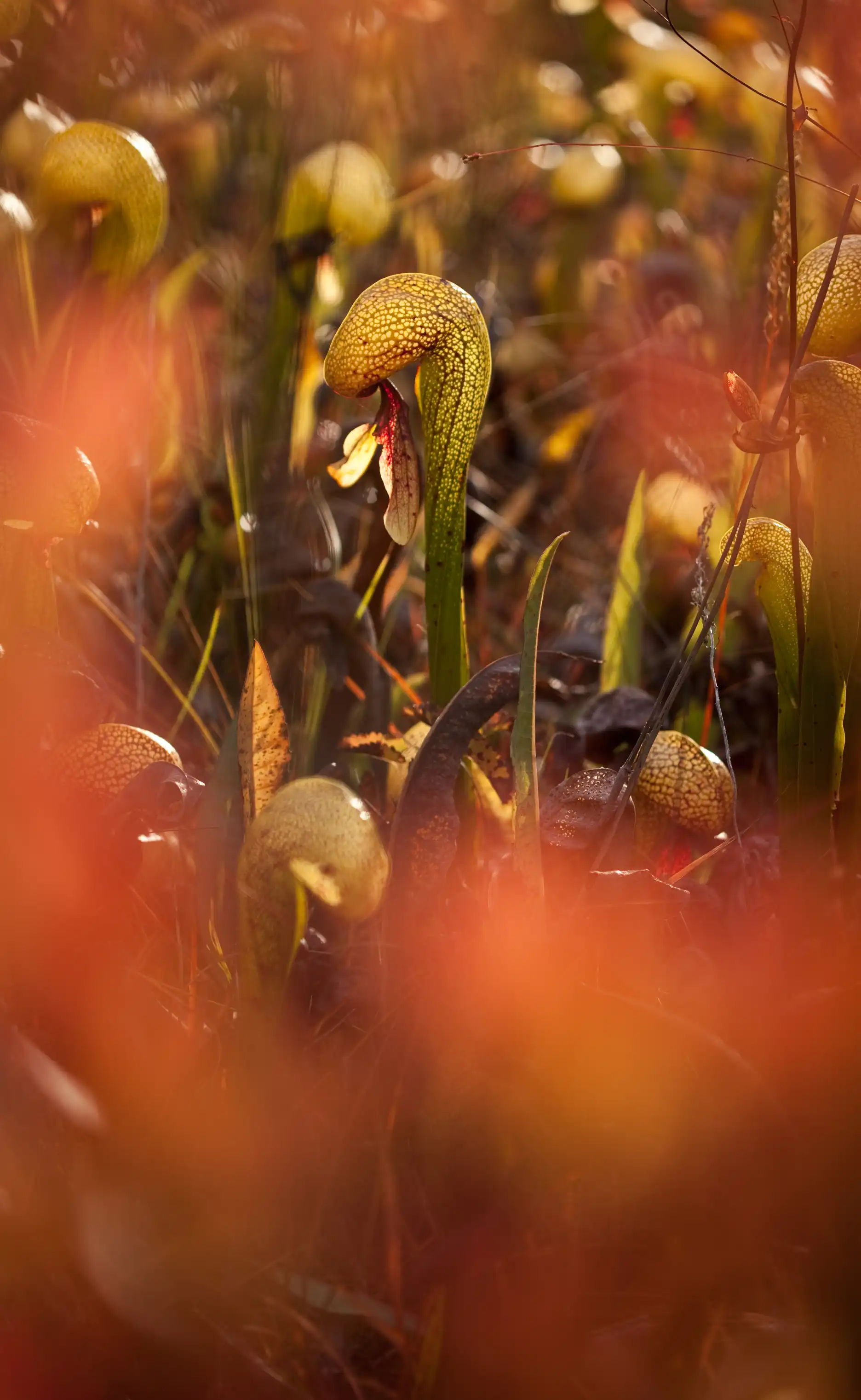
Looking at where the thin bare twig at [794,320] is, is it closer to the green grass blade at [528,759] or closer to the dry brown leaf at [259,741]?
the green grass blade at [528,759]

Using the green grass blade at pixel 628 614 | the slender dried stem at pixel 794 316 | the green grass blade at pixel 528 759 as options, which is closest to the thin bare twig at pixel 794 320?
the slender dried stem at pixel 794 316

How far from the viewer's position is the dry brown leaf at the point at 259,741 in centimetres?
70

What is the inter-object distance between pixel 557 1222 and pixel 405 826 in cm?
23

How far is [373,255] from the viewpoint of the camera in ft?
6.23

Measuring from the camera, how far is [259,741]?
709 mm

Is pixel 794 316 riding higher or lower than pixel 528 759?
A: higher

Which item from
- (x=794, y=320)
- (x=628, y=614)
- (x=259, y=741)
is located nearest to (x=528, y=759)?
(x=259, y=741)

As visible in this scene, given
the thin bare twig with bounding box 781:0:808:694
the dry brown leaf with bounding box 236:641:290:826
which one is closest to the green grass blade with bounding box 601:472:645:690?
the thin bare twig with bounding box 781:0:808:694

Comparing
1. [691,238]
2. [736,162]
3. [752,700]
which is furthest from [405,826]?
[736,162]

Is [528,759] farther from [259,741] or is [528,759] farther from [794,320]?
[794,320]

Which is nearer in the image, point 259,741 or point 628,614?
point 259,741

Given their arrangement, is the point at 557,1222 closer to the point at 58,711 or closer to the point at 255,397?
the point at 58,711

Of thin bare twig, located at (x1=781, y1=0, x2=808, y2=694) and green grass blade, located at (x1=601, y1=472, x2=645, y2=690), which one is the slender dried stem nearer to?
thin bare twig, located at (x1=781, y1=0, x2=808, y2=694)

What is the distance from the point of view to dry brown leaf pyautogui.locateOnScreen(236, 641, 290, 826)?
0.70 metres
